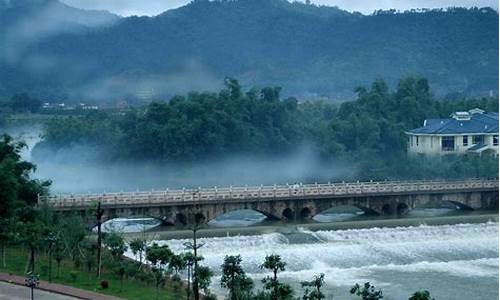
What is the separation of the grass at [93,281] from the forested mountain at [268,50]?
2698 inches

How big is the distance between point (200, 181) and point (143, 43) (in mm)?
66217

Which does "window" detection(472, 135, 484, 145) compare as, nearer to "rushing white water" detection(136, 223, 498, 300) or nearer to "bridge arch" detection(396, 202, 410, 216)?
"bridge arch" detection(396, 202, 410, 216)

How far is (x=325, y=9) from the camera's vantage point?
162000mm

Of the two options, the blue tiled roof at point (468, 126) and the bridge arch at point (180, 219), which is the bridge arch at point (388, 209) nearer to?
the bridge arch at point (180, 219)

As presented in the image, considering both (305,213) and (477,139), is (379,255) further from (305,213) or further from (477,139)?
(477,139)

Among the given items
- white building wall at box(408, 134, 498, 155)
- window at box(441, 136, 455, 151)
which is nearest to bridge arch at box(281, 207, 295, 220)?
white building wall at box(408, 134, 498, 155)

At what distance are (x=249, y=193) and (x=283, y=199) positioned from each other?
163cm

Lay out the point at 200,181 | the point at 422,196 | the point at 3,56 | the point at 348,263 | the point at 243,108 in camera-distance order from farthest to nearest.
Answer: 1. the point at 3,56
2. the point at 243,108
3. the point at 200,181
4. the point at 422,196
5. the point at 348,263

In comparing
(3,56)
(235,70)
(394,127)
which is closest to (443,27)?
(235,70)

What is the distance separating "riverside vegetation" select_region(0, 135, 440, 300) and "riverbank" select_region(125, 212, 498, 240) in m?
4.90

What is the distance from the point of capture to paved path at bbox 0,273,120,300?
29625 millimetres

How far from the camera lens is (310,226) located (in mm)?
46250

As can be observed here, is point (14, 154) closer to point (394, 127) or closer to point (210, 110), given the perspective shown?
point (210, 110)

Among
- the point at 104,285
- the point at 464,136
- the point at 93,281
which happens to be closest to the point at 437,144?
the point at 464,136
